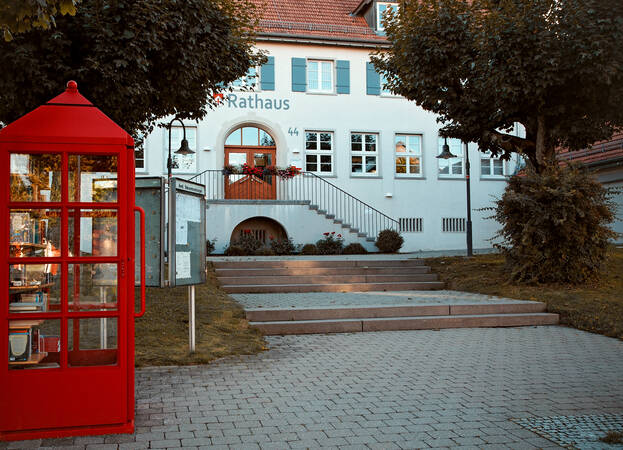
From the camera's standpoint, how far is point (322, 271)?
14836 millimetres

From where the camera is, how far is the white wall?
23.7 metres

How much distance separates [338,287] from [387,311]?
352cm

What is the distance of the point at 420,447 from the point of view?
4.13 m

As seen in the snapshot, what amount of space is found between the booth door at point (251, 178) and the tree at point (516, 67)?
330 inches

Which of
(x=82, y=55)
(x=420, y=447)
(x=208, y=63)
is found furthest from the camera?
(x=208, y=63)

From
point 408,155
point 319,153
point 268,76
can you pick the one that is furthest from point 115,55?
point 408,155

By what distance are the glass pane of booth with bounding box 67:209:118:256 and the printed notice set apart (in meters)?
1.95

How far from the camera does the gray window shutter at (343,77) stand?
81.4ft

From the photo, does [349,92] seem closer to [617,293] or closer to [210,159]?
[210,159]

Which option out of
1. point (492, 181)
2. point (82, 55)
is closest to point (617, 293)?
point (82, 55)

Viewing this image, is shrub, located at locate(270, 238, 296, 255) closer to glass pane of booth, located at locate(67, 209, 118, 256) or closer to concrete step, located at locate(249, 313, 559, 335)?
concrete step, located at locate(249, 313, 559, 335)

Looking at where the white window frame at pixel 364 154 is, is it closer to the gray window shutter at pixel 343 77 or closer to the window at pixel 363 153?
the window at pixel 363 153

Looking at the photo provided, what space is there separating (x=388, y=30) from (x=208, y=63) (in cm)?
688

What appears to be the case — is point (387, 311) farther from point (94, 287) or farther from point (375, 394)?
point (94, 287)
